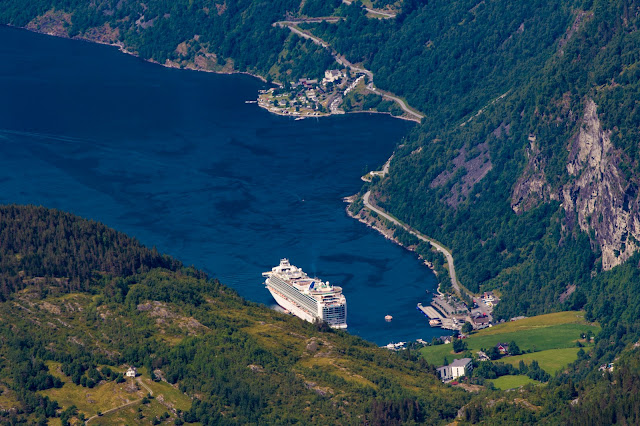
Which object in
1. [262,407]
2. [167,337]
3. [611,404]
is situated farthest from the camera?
[167,337]

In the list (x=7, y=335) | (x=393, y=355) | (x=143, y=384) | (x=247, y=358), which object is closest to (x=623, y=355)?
(x=393, y=355)

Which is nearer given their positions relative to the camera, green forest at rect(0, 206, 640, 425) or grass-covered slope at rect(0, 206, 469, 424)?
green forest at rect(0, 206, 640, 425)

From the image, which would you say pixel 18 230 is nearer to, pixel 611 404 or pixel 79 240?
pixel 79 240

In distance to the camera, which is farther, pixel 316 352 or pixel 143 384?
pixel 316 352

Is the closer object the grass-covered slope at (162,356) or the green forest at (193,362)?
the green forest at (193,362)

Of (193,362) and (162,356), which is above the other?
(162,356)

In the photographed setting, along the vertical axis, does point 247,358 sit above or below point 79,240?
below

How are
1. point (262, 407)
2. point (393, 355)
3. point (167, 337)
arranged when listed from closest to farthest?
point (262, 407)
point (167, 337)
point (393, 355)

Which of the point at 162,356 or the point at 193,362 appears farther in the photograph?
the point at 193,362
